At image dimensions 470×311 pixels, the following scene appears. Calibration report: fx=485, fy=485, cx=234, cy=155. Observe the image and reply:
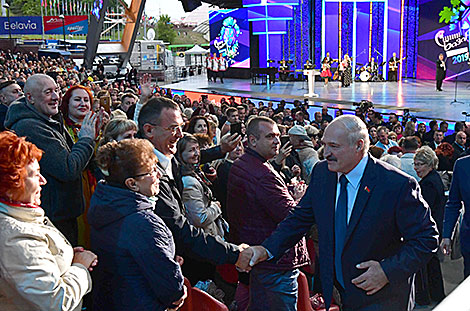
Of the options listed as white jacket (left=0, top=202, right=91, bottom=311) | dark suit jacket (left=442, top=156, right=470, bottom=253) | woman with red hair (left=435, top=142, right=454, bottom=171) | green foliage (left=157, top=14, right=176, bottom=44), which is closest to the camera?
white jacket (left=0, top=202, right=91, bottom=311)

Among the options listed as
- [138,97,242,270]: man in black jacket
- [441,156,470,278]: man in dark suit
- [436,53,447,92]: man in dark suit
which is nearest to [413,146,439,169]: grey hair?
[441,156,470,278]: man in dark suit

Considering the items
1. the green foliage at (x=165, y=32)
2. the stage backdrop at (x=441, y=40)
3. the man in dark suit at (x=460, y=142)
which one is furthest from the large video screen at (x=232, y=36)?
the green foliage at (x=165, y=32)

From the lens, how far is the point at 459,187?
3.51 meters

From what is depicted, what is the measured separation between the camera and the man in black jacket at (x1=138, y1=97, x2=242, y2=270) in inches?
102

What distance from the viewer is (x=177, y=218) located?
260 centimetres

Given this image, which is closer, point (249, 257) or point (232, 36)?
point (249, 257)

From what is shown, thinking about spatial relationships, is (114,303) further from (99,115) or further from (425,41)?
(425,41)

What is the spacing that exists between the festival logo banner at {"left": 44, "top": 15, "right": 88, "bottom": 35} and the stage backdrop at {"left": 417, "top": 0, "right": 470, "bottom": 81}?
1433 inches

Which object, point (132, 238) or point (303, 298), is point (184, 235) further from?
point (303, 298)

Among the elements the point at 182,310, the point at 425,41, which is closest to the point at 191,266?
the point at 182,310

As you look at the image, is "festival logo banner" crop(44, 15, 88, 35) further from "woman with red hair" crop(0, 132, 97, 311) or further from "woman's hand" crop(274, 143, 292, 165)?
"woman with red hair" crop(0, 132, 97, 311)

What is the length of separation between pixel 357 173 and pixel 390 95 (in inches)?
731

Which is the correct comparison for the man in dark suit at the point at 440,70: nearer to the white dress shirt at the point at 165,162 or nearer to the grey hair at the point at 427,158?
the grey hair at the point at 427,158

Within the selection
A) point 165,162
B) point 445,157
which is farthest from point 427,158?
point 165,162
